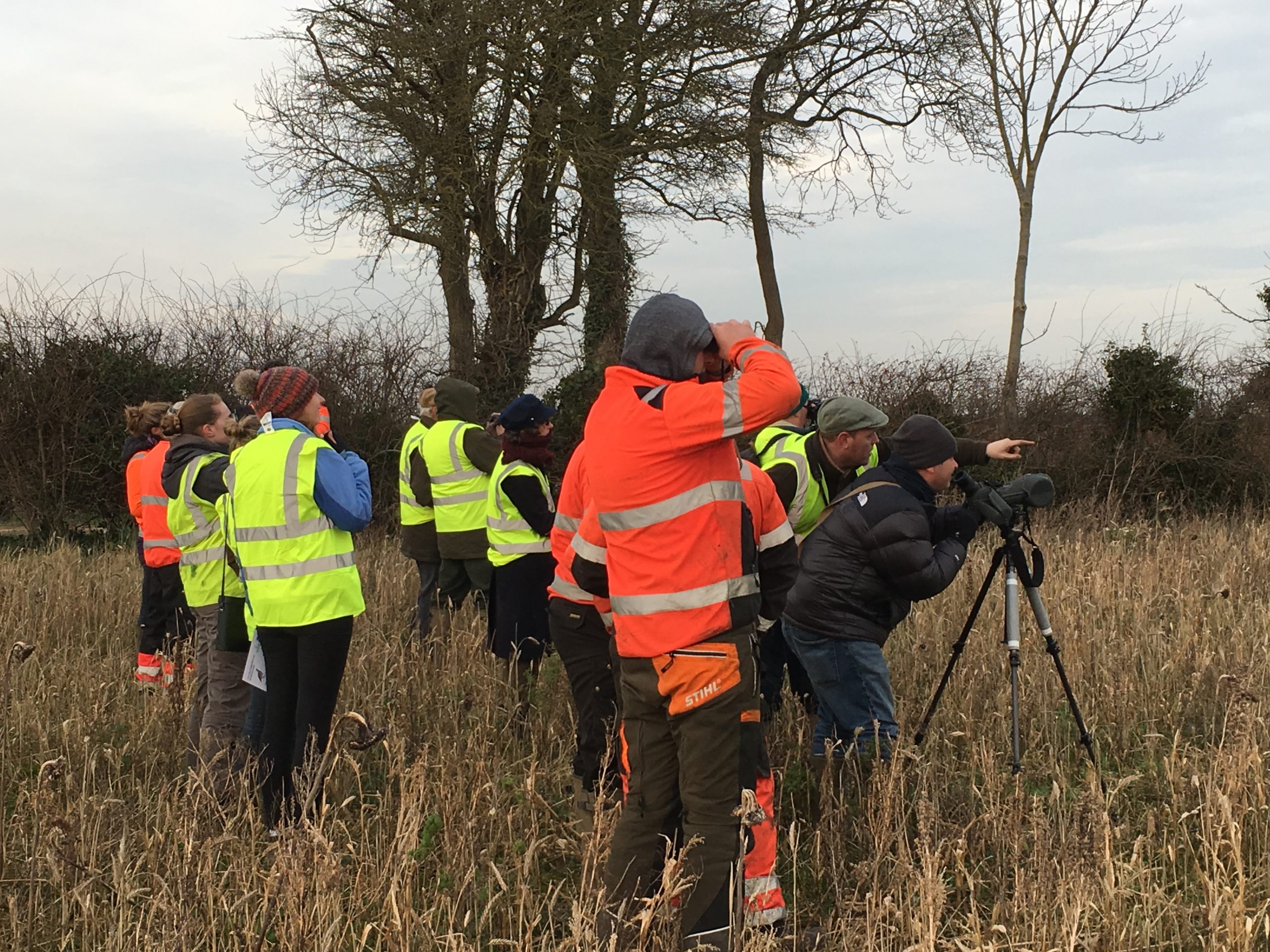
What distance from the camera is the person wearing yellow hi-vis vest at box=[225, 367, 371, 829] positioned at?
169 inches

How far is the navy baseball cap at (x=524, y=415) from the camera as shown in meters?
5.57

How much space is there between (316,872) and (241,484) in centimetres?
172

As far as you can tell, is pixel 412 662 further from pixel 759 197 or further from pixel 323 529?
pixel 759 197

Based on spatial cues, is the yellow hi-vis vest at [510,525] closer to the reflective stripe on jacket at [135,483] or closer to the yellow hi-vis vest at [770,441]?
the yellow hi-vis vest at [770,441]

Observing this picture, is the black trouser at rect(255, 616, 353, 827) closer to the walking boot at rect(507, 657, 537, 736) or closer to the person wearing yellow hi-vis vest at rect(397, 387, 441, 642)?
the walking boot at rect(507, 657, 537, 736)

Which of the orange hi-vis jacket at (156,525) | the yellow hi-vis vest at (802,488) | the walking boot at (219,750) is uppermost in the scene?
the yellow hi-vis vest at (802,488)

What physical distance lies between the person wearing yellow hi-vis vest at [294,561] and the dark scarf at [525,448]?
1.36 meters

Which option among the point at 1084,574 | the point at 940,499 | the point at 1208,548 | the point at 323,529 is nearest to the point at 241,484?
the point at 323,529

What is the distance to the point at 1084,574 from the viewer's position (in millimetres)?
8398

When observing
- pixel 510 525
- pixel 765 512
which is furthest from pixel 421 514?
pixel 765 512

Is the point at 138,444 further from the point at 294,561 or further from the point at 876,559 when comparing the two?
the point at 876,559

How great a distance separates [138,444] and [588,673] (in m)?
4.50

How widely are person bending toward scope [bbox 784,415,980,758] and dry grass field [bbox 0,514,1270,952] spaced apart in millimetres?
346

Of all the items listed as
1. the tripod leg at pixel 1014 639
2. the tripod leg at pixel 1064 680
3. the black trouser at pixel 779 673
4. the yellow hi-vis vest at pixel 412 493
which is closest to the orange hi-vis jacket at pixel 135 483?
the yellow hi-vis vest at pixel 412 493
